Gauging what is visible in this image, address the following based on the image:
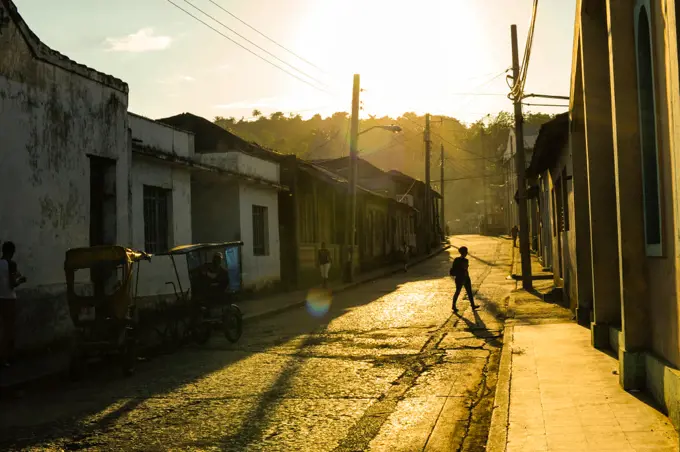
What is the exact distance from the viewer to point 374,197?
3956 cm

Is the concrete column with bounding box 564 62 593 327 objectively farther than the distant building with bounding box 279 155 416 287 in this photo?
No

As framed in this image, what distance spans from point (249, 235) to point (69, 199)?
10.4 metres

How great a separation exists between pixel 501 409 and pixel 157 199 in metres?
12.9

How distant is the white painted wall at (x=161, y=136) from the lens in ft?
58.7

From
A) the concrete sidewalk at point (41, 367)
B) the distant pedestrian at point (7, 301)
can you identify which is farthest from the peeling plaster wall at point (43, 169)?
the distant pedestrian at point (7, 301)

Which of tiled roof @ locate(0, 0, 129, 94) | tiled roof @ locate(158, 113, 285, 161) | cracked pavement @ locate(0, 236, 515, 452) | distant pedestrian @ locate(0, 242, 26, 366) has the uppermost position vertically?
tiled roof @ locate(158, 113, 285, 161)

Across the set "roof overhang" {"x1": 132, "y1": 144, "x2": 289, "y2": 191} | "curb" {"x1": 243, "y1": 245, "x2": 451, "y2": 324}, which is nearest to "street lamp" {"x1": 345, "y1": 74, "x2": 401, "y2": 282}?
"curb" {"x1": 243, "y1": 245, "x2": 451, "y2": 324}

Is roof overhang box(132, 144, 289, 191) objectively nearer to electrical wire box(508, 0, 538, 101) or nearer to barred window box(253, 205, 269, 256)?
barred window box(253, 205, 269, 256)

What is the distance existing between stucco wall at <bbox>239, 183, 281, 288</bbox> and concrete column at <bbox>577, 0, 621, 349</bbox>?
12.9 metres

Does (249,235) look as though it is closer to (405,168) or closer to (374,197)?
(374,197)

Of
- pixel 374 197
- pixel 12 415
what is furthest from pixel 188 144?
pixel 374 197

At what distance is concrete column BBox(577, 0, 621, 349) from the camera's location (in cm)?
1040

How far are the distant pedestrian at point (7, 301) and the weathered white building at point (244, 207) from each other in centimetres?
941

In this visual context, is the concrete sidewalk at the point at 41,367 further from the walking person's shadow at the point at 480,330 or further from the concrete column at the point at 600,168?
the concrete column at the point at 600,168
